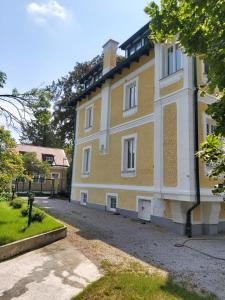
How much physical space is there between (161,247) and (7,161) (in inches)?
222

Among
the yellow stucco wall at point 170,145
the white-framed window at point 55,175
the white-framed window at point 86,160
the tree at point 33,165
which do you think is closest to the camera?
the yellow stucco wall at point 170,145

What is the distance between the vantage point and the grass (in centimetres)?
470

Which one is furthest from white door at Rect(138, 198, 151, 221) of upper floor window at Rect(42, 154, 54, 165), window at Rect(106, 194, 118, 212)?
upper floor window at Rect(42, 154, 54, 165)

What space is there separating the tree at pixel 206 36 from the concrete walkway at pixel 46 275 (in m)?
3.33

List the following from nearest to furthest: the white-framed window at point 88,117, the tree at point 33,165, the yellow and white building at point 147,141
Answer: the yellow and white building at point 147,141
the white-framed window at point 88,117
the tree at point 33,165

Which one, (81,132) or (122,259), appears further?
(81,132)

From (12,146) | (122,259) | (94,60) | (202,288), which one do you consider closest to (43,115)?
(12,146)

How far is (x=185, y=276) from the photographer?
591 centimetres

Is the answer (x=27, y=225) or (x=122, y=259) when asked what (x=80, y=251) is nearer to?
(x=122, y=259)

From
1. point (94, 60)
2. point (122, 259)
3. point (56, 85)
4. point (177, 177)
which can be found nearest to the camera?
point (122, 259)

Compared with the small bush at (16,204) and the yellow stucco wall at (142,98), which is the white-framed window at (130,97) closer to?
the yellow stucco wall at (142,98)

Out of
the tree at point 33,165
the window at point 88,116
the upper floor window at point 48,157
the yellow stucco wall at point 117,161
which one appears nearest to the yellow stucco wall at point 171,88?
the yellow stucco wall at point 117,161

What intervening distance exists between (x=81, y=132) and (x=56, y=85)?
17.8 metres

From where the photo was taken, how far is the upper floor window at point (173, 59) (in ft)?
38.2
